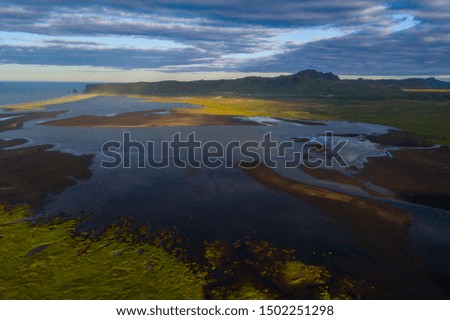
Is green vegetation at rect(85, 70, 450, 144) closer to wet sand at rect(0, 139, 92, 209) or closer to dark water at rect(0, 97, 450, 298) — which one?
dark water at rect(0, 97, 450, 298)

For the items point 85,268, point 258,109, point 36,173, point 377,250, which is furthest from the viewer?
point 258,109

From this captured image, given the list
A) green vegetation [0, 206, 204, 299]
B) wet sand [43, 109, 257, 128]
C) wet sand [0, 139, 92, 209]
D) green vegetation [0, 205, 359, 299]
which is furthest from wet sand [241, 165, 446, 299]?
wet sand [43, 109, 257, 128]

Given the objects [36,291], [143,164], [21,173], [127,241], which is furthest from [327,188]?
[21,173]

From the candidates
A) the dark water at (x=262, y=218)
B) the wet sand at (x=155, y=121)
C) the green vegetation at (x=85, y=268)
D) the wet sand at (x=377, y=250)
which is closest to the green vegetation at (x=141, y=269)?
the green vegetation at (x=85, y=268)

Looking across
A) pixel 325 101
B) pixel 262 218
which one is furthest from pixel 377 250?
pixel 325 101

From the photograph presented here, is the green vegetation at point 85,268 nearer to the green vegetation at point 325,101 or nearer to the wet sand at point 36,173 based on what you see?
the wet sand at point 36,173

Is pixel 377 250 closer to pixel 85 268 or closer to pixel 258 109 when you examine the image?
pixel 85 268

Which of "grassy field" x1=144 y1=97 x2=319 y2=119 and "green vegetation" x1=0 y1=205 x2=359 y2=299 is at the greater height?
"grassy field" x1=144 y1=97 x2=319 y2=119
